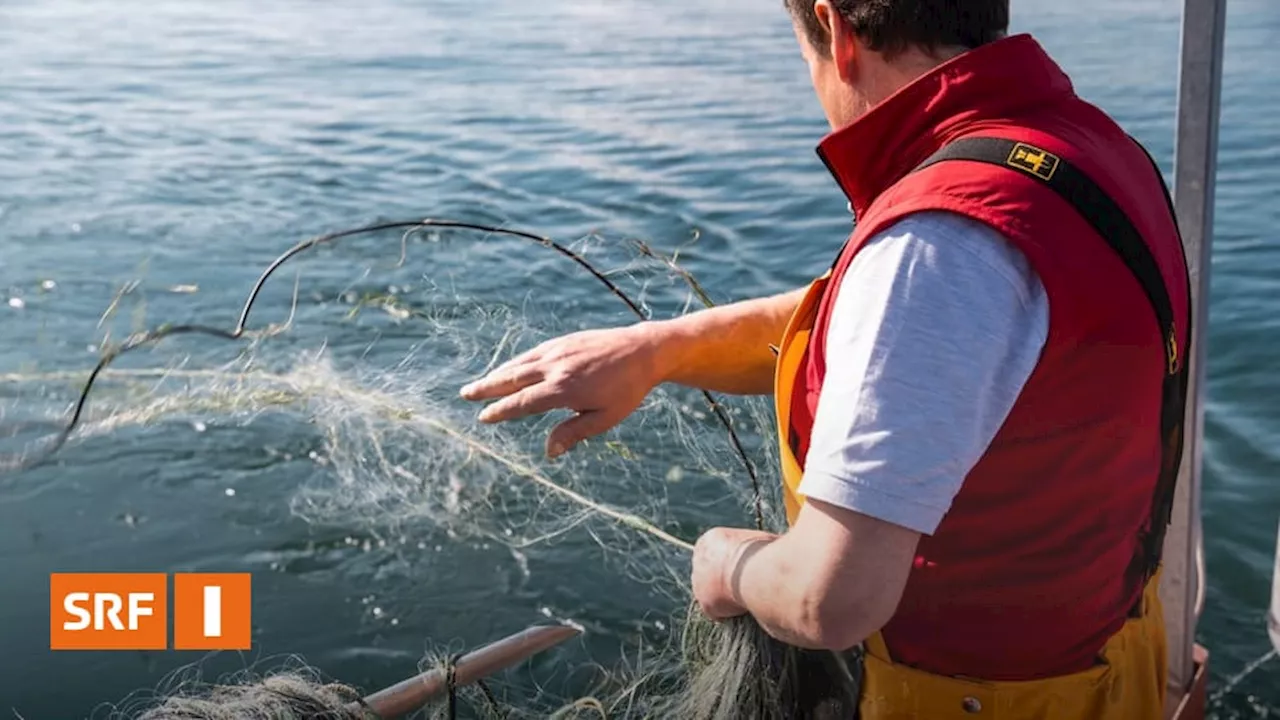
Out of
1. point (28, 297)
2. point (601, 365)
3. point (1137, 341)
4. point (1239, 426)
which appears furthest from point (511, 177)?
point (1137, 341)

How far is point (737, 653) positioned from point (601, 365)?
543 millimetres

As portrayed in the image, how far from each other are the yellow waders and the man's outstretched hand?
0.39 meters

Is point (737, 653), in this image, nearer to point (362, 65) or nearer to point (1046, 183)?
point (1046, 183)

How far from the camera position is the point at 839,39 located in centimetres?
170

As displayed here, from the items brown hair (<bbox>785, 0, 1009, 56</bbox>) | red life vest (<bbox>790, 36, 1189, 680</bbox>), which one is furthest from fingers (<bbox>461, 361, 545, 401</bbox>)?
brown hair (<bbox>785, 0, 1009, 56</bbox>)

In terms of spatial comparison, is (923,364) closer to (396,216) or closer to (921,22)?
(921,22)

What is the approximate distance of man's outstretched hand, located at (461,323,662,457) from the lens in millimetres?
2221

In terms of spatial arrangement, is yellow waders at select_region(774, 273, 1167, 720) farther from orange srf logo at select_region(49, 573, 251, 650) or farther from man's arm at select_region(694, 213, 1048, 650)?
orange srf logo at select_region(49, 573, 251, 650)

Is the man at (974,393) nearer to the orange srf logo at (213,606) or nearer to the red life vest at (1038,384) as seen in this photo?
the red life vest at (1038,384)

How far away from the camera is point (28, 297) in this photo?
7809 mm

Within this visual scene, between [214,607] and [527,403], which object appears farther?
A: [214,607]

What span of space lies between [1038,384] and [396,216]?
8.05m

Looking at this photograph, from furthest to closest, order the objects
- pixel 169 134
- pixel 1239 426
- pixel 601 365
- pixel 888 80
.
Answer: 1. pixel 169 134
2. pixel 1239 426
3. pixel 601 365
4. pixel 888 80

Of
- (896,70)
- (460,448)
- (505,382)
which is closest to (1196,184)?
(896,70)
